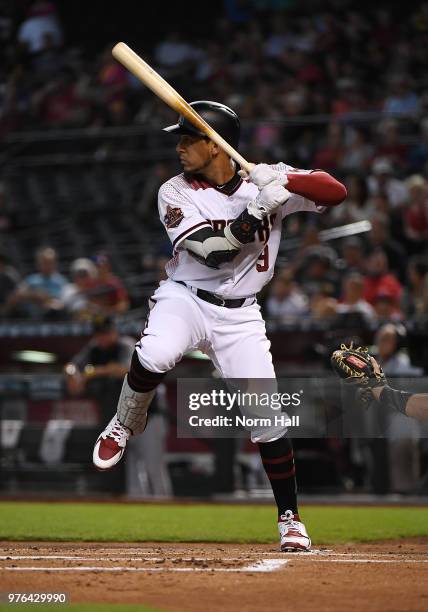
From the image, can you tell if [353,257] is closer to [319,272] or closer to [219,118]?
[319,272]

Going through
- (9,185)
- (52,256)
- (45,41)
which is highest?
(45,41)

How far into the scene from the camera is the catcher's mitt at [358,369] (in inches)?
204

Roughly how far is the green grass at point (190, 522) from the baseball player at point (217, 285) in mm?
→ 843

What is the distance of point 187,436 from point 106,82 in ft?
22.6

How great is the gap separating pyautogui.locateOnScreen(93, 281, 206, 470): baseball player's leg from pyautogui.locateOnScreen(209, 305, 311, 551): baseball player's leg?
0.15m

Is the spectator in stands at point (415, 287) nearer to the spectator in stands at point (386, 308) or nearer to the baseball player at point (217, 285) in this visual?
the spectator in stands at point (386, 308)

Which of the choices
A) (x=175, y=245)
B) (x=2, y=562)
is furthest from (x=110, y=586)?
(x=175, y=245)

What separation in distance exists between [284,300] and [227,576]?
19.6ft

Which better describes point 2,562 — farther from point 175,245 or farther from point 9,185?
point 9,185

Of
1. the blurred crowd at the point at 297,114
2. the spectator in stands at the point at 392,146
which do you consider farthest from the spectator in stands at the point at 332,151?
the spectator in stands at the point at 392,146

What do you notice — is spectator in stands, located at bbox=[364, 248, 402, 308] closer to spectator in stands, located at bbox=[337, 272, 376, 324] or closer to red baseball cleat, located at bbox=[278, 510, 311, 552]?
spectator in stands, located at bbox=[337, 272, 376, 324]

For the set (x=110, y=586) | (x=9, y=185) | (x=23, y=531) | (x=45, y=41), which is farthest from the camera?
(x=45, y=41)

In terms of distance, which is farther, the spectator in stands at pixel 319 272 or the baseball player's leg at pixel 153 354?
the spectator in stands at pixel 319 272

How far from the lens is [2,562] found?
465 cm
